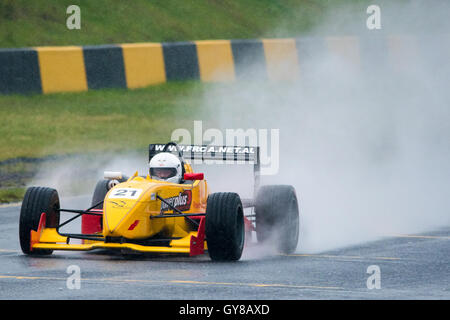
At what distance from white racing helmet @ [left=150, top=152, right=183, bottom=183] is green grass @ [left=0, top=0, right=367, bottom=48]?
11470 mm

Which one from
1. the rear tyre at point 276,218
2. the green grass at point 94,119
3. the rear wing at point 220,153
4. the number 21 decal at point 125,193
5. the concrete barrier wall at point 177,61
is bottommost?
the rear tyre at point 276,218

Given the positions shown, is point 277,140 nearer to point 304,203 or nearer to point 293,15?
point 304,203

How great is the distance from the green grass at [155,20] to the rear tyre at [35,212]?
1164 centimetres

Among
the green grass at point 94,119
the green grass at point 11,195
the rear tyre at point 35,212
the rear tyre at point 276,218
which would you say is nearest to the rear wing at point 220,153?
the rear tyre at point 276,218

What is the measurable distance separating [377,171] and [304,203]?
127 inches

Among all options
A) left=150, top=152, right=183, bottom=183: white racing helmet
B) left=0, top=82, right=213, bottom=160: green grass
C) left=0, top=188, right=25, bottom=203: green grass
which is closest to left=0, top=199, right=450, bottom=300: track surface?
left=150, top=152, right=183, bottom=183: white racing helmet

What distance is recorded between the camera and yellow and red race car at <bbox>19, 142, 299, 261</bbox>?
30.9 feet

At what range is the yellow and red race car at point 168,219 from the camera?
9.41 m

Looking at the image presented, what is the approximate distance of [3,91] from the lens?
19375 millimetres

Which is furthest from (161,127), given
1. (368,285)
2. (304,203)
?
(368,285)

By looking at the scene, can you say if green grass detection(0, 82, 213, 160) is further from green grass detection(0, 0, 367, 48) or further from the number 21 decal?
the number 21 decal

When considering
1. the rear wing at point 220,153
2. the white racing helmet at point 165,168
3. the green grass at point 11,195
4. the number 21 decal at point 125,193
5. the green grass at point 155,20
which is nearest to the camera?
the number 21 decal at point 125,193

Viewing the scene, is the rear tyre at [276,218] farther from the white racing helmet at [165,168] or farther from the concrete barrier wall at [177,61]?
the concrete barrier wall at [177,61]
